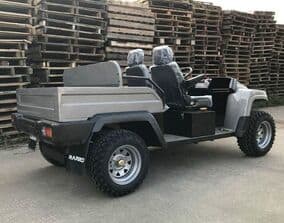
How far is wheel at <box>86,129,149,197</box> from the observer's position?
405cm

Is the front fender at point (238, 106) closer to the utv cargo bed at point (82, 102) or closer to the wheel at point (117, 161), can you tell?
the utv cargo bed at point (82, 102)

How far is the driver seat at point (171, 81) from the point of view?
526 centimetres

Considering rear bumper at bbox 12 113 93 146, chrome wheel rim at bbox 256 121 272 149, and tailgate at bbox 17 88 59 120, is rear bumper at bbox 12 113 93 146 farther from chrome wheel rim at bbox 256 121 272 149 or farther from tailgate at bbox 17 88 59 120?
chrome wheel rim at bbox 256 121 272 149

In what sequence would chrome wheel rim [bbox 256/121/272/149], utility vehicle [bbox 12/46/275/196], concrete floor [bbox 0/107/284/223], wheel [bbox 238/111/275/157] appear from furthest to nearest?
chrome wheel rim [bbox 256/121/272/149] → wheel [bbox 238/111/275/157] → utility vehicle [bbox 12/46/275/196] → concrete floor [bbox 0/107/284/223]

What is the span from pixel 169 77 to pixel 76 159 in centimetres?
190

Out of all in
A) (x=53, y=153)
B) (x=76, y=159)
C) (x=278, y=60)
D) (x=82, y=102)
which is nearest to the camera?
(x=82, y=102)

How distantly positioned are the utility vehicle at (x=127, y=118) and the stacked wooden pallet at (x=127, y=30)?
9.64 feet

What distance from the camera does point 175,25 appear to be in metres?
9.86

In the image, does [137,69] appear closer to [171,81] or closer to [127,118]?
[171,81]

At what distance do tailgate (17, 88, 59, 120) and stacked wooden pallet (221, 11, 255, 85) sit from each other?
793cm

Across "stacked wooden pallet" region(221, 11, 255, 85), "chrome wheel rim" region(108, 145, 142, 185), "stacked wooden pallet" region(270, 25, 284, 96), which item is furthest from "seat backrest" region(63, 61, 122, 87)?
"stacked wooden pallet" region(270, 25, 284, 96)

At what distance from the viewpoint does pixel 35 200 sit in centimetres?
419

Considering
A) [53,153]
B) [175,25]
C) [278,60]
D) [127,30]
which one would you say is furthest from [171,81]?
[278,60]

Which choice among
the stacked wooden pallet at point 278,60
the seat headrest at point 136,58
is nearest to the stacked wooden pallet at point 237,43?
the stacked wooden pallet at point 278,60
